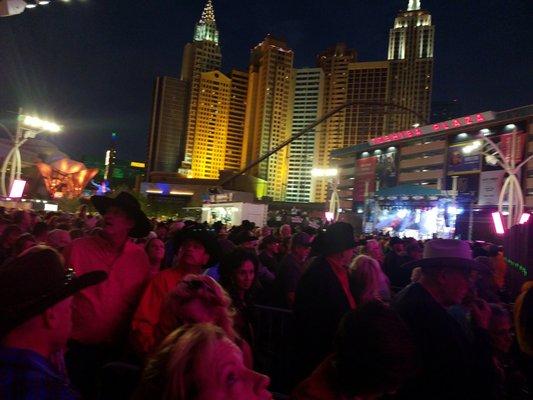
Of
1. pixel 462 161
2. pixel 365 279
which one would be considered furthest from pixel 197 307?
pixel 462 161

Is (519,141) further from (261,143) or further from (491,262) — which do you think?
(261,143)

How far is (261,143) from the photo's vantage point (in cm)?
12300

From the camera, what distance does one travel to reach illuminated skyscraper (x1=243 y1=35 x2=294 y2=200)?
389 feet

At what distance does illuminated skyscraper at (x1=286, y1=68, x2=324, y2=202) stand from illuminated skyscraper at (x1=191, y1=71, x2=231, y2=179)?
20.2 m

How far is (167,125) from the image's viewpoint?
135250mm

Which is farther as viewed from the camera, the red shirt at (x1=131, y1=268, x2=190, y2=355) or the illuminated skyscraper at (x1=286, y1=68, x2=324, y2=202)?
the illuminated skyscraper at (x1=286, y1=68, x2=324, y2=202)

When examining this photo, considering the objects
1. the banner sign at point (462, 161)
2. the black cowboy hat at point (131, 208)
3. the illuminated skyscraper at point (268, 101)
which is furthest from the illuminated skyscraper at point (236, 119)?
the black cowboy hat at point (131, 208)

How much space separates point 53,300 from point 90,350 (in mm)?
1725

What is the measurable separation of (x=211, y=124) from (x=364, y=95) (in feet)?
147

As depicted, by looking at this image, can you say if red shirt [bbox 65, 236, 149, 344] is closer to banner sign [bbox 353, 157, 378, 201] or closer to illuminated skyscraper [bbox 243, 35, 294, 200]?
banner sign [bbox 353, 157, 378, 201]

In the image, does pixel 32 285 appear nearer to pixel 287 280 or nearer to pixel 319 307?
pixel 319 307

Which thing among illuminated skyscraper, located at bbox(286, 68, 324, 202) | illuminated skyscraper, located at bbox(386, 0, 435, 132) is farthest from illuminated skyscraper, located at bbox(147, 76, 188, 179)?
illuminated skyscraper, located at bbox(386, 0, 435, 132)

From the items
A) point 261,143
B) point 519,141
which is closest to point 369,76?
point 261,143

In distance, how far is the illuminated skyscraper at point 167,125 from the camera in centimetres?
13250
